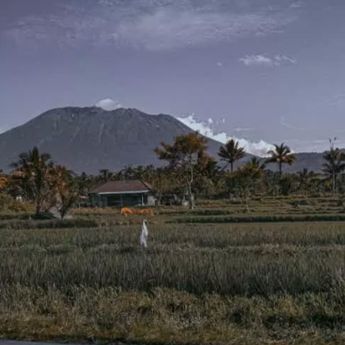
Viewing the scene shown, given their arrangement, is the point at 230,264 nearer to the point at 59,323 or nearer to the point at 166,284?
the point at 166,284

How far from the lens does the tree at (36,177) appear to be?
5600 centimetres

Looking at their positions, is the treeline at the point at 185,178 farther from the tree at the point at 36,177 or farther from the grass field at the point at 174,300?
the grass field at the point at 174,300

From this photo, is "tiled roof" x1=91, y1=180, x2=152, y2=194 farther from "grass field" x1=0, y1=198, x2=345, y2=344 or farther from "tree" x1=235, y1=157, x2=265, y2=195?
"grass field" x1=0, y1=198, x2=345, y2=344

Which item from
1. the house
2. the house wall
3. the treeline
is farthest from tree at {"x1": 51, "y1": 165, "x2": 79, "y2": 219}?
the house wall

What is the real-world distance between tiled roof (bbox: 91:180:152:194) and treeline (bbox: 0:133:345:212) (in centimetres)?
166

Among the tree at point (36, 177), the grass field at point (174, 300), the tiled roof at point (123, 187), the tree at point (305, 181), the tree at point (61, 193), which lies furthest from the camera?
the tree at point (305, 181)

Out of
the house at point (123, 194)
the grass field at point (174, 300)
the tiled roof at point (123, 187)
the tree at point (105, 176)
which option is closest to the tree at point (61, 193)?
the tiled roof at point (123, 187)

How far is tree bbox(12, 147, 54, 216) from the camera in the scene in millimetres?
56000

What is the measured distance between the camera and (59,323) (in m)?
8.28

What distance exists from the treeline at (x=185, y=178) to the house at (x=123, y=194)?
2.15 m

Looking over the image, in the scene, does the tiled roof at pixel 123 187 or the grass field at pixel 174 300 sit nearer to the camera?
the grass field at pixel 174 300

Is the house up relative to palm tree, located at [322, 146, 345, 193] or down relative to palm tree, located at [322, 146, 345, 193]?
down

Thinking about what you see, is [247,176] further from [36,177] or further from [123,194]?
[36,177]

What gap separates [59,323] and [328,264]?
546 cm
